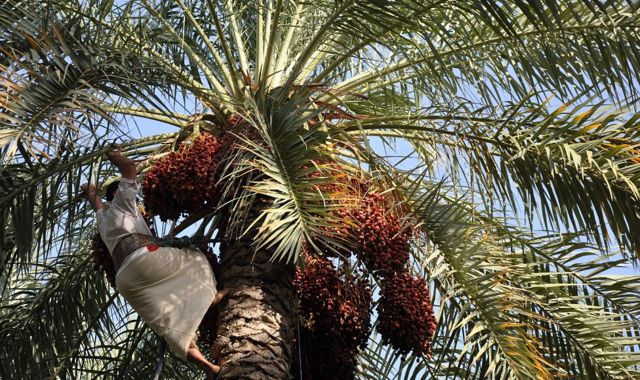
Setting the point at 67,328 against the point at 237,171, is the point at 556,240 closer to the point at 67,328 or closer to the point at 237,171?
the point at 237,171

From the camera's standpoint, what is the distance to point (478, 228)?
6.00 meters

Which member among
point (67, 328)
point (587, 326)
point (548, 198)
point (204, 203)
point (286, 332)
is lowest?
point (67, 328)

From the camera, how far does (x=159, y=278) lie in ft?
17.9

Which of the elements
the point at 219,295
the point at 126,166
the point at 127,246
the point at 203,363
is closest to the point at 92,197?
the point at 126,166

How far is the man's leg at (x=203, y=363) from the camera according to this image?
5.12 metres

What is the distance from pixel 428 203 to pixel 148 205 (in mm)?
1639

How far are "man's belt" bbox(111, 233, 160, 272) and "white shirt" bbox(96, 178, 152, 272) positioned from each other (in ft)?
0.07

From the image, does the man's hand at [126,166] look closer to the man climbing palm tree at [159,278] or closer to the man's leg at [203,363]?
the man climbing palm tree at [159,278]

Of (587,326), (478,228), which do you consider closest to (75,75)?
(478,228)

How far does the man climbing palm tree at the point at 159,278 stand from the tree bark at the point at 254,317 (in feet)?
0.39

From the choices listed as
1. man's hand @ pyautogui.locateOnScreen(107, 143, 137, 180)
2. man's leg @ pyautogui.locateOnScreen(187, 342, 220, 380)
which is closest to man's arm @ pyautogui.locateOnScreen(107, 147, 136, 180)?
man's hand @ pyautogui.locateOnScreen(107, 143, 137, 180)

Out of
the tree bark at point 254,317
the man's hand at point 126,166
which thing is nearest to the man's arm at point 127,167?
the man's hand at point 126,166

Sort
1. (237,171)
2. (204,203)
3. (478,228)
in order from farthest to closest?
1. (478,228)
2. (204,203)
3. (237,171)

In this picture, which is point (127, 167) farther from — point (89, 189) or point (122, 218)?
point (89, 189)
